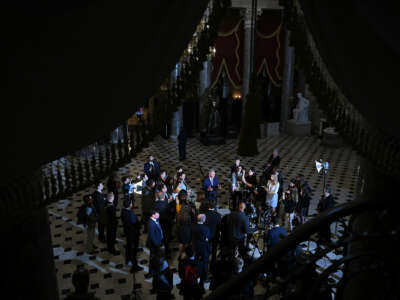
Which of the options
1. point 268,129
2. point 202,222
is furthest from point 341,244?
point 268,129

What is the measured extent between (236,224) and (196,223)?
26.8 inches

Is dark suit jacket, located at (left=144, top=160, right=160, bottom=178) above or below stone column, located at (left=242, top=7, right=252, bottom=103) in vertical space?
below

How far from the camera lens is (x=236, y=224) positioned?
21.2 ft

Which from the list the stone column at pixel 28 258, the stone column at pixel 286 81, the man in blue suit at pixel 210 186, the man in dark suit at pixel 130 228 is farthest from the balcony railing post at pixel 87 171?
the stone column at pixel 286 81

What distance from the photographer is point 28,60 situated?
2629 millimetres

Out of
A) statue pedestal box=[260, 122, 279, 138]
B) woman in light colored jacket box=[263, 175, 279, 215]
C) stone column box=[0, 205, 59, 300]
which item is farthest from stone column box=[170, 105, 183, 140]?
stone column box=[0, 205, 59, 300]

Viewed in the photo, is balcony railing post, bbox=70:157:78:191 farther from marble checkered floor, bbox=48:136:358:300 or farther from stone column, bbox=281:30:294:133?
stone column, bbox=281:30:294:133

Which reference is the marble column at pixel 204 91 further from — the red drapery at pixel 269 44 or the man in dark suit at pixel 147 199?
the man in dark suit at pixel 147 199

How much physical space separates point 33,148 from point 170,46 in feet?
4.52

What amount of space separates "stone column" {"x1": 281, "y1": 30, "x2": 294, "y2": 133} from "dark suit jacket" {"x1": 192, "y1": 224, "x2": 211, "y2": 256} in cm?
1383

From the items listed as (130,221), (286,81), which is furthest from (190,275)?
(286,81)

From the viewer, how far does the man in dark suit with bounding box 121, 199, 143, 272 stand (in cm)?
676

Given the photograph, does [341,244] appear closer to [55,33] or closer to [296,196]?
[55,33]

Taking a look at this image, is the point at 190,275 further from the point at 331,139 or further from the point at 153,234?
the point at 331,139
